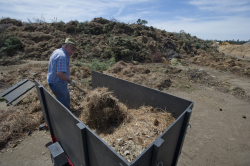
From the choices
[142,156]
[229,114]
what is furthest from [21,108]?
[229,114]

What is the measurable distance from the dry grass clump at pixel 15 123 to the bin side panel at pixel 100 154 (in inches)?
108

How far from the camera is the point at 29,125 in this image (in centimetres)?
328

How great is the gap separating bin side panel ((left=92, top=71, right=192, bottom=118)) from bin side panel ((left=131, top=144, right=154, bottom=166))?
1375 millimetres

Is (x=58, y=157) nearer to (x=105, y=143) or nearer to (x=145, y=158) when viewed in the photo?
(x=105, y=143)

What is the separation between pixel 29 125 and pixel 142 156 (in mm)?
3530

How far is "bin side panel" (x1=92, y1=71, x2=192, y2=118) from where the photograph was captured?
243cm

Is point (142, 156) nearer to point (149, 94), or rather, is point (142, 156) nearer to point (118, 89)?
point (149, 94)

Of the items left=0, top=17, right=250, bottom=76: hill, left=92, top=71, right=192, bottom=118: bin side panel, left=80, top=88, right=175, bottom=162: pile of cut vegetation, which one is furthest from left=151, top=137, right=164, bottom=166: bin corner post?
left=0, top=17, right=250, bottom=76: hill

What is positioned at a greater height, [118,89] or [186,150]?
[118,89]

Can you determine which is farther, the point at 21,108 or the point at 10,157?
the point at 21,108

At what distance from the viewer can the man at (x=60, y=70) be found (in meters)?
2.62

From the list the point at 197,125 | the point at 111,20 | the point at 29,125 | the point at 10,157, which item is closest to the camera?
the point at 10,157

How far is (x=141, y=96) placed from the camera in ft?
10.2

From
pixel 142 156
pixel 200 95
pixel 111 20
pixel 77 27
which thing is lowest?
pixel 200 95
